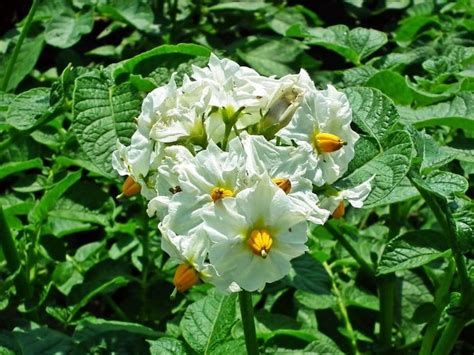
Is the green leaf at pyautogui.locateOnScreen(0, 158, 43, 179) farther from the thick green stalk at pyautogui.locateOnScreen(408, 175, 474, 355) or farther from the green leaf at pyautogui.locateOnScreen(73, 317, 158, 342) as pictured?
the thick green stalk at pyautogui.locateOnScreen(408, 175, 474, 355)

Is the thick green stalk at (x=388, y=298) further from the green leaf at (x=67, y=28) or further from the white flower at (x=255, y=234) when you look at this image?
the green leaf at (x=67, y=28)

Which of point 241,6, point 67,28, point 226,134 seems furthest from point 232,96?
point 241,6

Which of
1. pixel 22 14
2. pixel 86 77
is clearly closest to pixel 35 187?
pixel 86 77

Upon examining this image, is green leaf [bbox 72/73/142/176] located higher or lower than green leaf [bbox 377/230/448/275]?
higher

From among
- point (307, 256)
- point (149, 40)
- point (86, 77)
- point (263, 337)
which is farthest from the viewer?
point (149, 40)

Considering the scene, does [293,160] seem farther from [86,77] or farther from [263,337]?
[263,337]

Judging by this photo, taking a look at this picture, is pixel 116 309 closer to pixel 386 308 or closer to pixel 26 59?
pixel 386 308

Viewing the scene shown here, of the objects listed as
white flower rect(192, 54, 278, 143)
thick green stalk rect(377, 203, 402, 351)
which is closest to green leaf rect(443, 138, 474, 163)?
thick green stalk rect(377, 203, 402, 351)
